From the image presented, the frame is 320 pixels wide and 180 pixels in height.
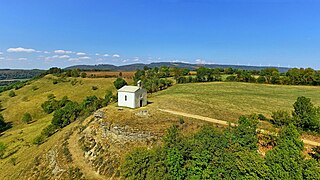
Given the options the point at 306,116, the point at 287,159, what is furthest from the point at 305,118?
the point at 287,159

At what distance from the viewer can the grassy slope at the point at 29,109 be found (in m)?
56.3

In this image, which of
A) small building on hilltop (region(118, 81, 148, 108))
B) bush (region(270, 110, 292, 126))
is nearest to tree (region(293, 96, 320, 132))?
bush (region(270, 110, 292, 126))

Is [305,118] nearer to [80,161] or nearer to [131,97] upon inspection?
[131,97]

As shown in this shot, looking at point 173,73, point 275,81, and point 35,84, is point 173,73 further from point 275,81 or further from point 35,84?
point 35,84

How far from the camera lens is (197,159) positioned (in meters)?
30.7

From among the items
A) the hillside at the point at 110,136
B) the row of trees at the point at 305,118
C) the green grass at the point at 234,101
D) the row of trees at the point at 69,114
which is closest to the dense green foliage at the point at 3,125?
the hillside at the point at 110,136

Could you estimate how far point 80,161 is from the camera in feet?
145

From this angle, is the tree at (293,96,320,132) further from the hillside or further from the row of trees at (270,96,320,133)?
the hillside

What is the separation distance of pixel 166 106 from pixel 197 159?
24.9 meters

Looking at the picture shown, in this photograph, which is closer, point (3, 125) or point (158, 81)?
point (158, 81)

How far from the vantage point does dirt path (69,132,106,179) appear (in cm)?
4081

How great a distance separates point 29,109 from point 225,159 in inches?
3891

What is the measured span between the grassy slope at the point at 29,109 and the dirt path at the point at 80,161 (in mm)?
8337

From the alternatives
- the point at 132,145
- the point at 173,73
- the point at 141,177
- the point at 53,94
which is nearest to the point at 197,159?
the point at 141,177
